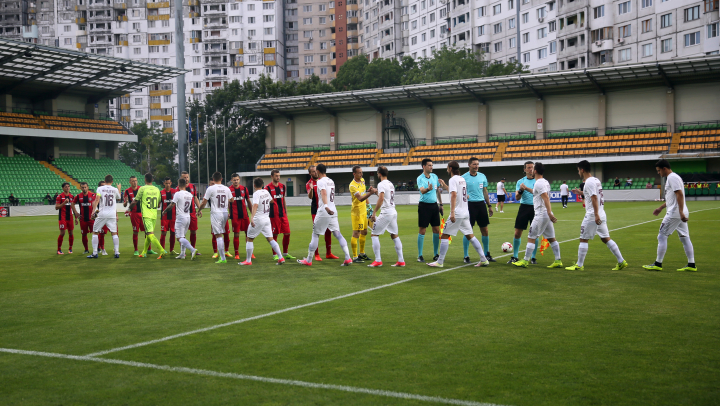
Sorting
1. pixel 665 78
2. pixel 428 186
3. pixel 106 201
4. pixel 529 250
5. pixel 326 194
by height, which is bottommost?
pixel 529 250

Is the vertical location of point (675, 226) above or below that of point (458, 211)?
below

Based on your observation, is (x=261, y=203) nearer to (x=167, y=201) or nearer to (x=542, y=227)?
(x=167, y=201)

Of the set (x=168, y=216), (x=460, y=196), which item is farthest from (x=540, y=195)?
(x=168, y=216)

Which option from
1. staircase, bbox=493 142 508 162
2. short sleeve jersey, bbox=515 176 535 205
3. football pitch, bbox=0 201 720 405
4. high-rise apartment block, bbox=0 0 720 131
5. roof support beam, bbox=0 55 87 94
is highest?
high-rise apartment block, bbox=0 0 720 131

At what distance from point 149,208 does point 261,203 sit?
4.54m

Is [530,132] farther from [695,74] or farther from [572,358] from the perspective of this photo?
[572,358]

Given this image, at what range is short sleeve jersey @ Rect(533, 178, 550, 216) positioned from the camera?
11133 mm

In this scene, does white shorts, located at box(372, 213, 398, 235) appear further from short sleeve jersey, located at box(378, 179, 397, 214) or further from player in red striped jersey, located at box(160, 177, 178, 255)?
player in red striped jersey, located at box(160, 177, 178, 255)

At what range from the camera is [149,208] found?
15.1m

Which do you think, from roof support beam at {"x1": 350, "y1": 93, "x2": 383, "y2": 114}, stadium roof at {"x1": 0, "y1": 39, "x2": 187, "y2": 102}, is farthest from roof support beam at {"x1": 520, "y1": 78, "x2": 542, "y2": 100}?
stadium roof at {"x1": 0, "y1": 39, "x2": 187, "y2": 102}

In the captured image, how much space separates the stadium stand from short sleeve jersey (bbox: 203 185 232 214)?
135 feet

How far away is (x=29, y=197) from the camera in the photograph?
156 ft

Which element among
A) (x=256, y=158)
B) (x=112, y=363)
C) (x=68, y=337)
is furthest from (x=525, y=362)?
(x=256, y=158)

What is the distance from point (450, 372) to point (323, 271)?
6685 mm
